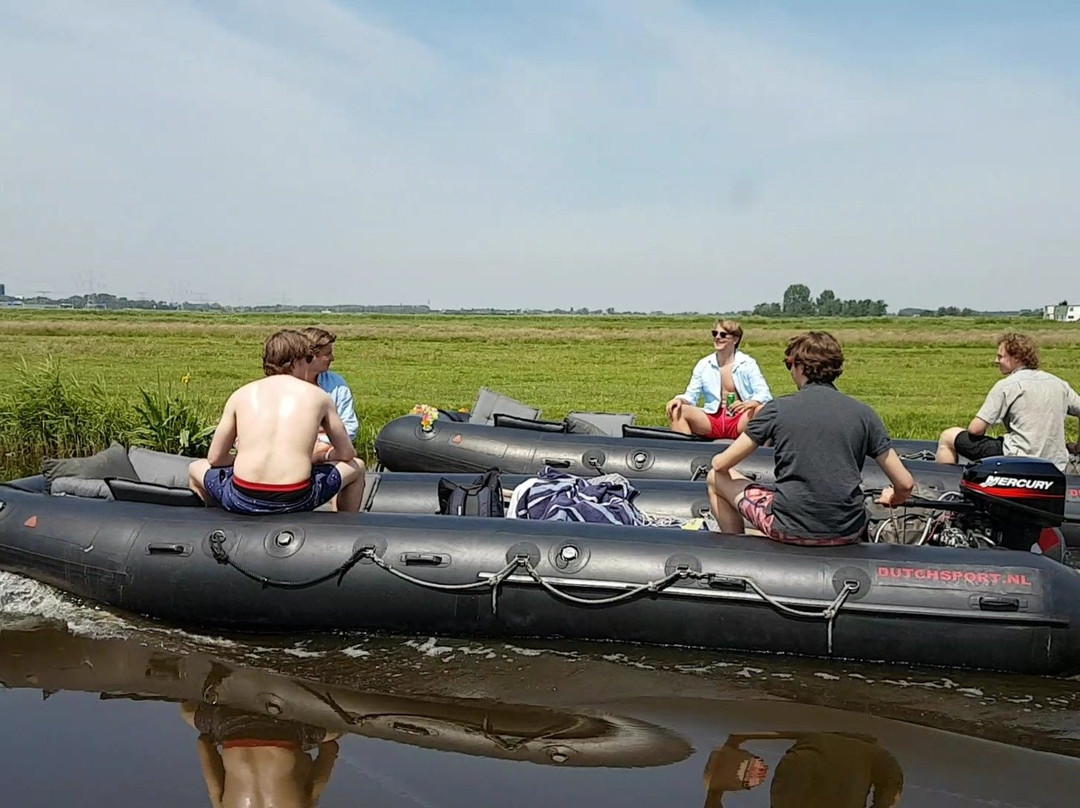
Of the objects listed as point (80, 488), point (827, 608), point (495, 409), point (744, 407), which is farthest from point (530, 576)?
point (495, 409)

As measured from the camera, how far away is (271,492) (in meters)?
5.30

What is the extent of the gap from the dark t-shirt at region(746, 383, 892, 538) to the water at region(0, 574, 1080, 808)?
78 cm

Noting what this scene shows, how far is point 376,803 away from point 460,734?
0.65 meters

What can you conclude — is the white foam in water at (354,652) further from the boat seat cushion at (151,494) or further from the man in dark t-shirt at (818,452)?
the man in dark t-shirt at (818,452)

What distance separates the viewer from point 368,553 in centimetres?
518

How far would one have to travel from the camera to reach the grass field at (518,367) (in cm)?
1531

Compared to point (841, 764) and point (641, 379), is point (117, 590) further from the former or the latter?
point (641, 379)

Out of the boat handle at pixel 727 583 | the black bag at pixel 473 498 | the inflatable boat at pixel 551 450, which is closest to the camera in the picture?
the boat handle at pixel 727 583

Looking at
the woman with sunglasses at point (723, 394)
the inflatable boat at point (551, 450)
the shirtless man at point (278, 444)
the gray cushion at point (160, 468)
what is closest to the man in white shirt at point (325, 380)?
the shirtless man at point (278, 444)

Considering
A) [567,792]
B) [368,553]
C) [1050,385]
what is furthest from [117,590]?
[1050,385]

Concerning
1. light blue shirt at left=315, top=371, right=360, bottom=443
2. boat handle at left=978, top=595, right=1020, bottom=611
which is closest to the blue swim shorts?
light blue shirt at left=315, top=371, right=360, bottom=443

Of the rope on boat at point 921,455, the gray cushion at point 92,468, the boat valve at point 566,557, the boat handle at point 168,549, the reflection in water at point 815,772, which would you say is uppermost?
the rope on boat at point 921,455

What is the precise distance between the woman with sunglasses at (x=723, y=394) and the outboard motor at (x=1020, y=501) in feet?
9.56

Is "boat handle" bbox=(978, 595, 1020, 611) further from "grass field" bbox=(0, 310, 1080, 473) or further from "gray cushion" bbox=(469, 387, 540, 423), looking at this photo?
"grass field" bbox=(0, 310, 1080, 473)
